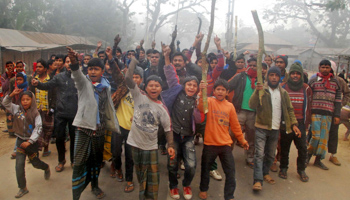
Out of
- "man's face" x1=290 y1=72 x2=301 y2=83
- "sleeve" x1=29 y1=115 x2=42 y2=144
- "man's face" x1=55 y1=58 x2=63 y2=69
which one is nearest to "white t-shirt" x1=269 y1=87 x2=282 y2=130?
"man's face" x1=290 y1=72 x2=301 y2=83

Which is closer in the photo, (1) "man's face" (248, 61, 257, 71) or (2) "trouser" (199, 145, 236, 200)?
(2) "trouser" (199, 145, 236, 200)

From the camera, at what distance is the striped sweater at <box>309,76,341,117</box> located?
4593mm

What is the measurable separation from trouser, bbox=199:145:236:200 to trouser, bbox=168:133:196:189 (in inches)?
6.6

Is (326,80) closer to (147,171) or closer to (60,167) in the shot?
(147,171)

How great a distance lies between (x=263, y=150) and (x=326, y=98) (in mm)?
1782

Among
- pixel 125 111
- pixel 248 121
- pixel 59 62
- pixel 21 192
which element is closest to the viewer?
pixel 21 192

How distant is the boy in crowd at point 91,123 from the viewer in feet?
10.3

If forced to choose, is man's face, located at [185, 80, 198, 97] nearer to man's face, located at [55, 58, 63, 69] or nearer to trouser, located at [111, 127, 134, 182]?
trouser, located at [111, 127, 134, 182]

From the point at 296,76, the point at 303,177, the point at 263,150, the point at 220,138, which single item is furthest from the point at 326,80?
the point at 220,138

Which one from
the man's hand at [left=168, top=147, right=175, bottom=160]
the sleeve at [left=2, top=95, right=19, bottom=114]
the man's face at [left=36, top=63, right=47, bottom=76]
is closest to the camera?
the man's hand at [left=168, top=147, right=175, bottom=160]

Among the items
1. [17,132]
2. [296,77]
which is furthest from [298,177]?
[17,132]

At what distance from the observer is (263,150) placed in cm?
391

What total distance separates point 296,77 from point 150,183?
3.01m

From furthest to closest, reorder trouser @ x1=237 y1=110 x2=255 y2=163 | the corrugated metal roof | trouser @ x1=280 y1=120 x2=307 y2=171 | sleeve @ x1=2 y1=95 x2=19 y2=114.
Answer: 1. the corrugated metal roof
2. trouser @ x1=237 y1=110 x2=255 y2=163
3. trouser @ x1=280 y1=120 x2=307 y2=171
4. sleeve @ x1=2 y1=95 x2=19 y2=114
